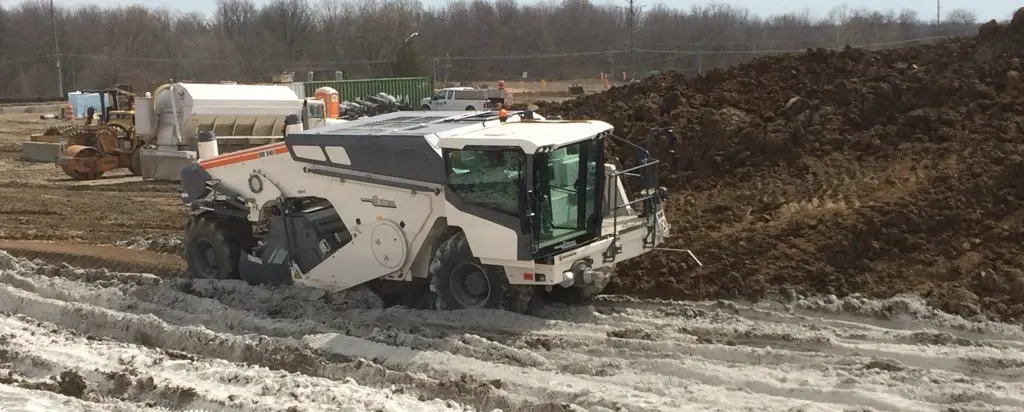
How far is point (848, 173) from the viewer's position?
12.4m

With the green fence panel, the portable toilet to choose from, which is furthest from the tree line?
the portable toilet

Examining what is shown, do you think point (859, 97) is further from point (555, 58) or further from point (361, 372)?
point (555, 58)

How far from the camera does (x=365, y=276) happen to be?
9172 mm

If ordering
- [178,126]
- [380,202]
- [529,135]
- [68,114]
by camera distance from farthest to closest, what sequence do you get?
[68,114] → [178,126] → [380,202] → [529,135]

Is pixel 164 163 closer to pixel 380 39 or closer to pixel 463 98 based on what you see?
pixel 463 98

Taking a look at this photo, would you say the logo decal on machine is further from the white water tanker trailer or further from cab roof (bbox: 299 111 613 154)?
the white water tanker trailer

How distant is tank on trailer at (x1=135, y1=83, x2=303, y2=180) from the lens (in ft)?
63.7

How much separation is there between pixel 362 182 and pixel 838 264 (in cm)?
494

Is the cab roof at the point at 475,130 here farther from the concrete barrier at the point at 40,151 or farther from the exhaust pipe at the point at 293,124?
the concrete barrier at the point at 40,151

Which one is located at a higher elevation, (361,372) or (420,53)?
(420,53)

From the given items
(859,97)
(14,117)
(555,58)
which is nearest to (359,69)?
(555,58)

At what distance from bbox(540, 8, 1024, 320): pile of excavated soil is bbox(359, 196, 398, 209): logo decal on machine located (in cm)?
263

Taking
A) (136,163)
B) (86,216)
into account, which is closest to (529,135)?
(86,216)

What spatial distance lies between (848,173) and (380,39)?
72789 millimetres
